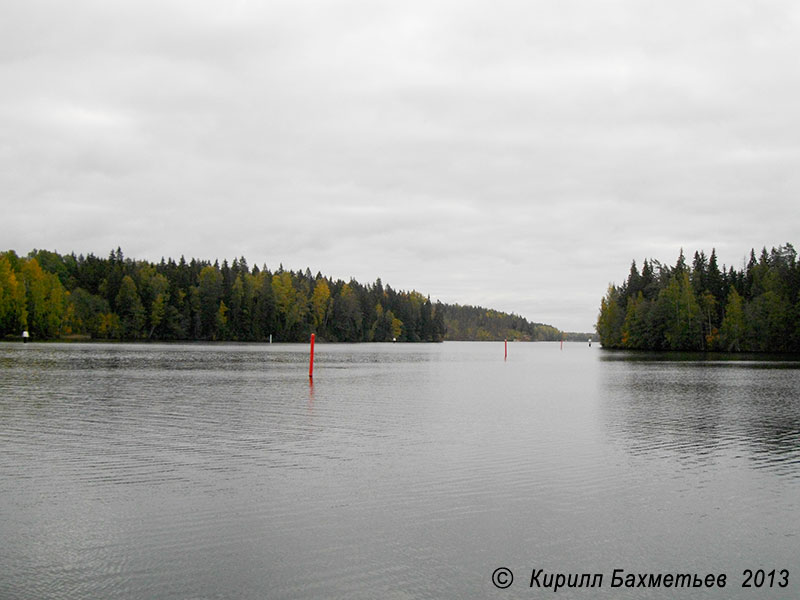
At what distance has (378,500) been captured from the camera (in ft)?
46.4

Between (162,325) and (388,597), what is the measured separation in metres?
179

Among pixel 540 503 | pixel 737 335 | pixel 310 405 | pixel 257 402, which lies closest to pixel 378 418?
pixel 310 405

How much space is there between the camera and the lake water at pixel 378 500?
9898 mm

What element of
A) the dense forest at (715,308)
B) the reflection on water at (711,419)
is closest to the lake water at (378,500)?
the reflection on water at (711,419)

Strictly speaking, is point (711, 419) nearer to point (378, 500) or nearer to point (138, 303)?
point (378, 500)

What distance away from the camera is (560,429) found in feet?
83.9

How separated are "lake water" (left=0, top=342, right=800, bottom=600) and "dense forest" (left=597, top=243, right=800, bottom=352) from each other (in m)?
113

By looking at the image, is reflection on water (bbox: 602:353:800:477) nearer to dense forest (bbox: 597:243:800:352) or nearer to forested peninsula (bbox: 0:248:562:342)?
dense forest (bbox: 597:243:800:352)

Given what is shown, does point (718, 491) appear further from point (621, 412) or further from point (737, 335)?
point (737, 335)

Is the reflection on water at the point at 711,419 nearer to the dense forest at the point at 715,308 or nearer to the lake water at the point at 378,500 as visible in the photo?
the lake water at the point at 378,500

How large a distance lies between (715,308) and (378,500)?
161 m

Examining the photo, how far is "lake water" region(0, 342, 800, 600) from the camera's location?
9898mm

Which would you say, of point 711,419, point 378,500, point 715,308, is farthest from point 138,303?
point 378,500

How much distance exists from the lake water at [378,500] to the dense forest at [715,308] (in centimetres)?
11287
